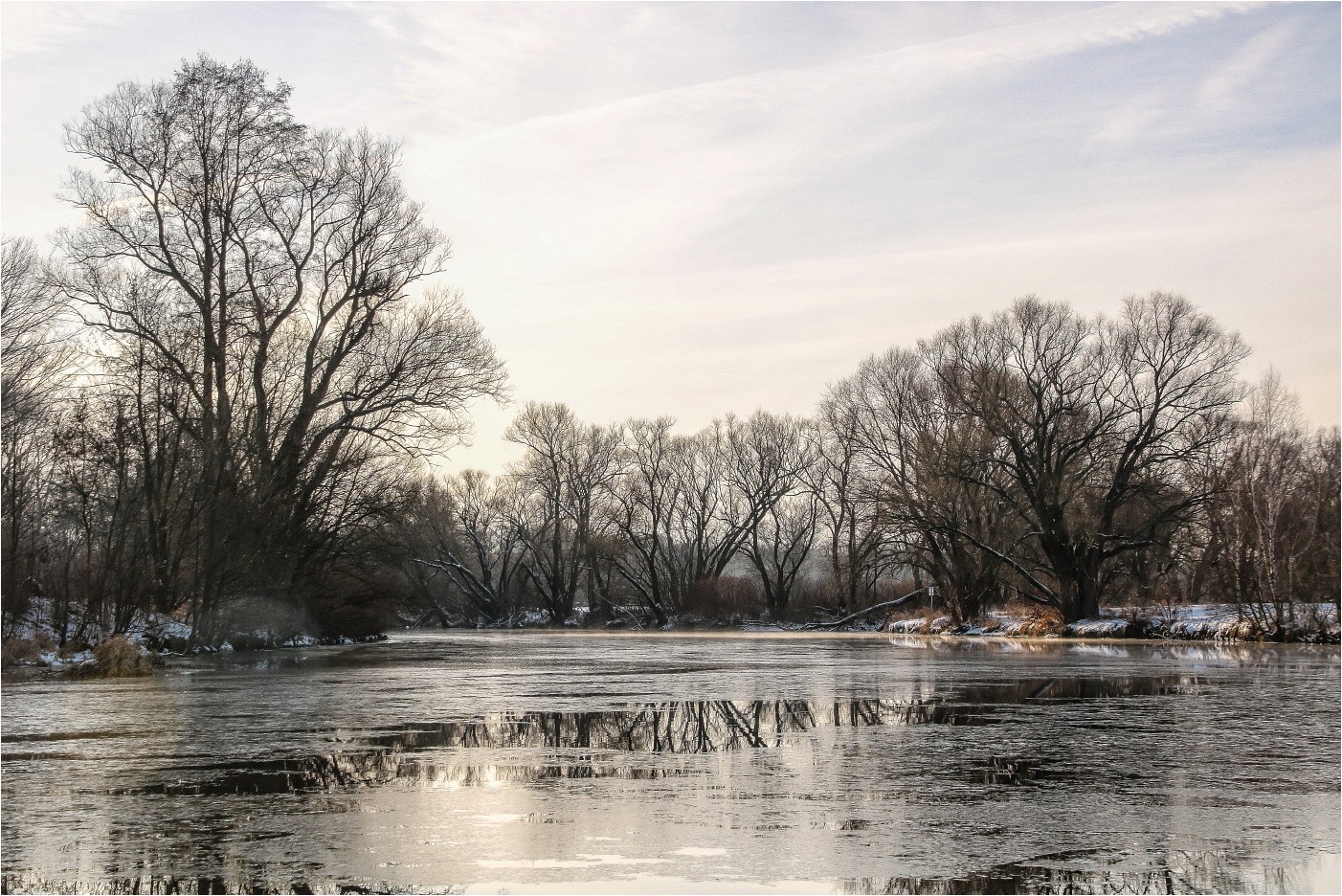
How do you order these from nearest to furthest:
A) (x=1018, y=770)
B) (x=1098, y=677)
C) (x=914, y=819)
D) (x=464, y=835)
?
(x=464, y=835), (x=914, y=819), (x=1018, y=770), (x=1098, y=677)

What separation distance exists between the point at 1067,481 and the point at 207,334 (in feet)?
109

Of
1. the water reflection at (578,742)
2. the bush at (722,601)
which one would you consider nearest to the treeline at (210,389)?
the water reflection at (578,742)

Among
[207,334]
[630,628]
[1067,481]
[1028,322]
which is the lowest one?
[630,628]

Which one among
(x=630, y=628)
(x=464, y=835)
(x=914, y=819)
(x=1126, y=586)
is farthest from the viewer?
(x=630, y=628)

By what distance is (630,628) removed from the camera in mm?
78312

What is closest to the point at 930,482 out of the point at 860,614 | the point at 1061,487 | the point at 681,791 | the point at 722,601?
the point at 1061,487

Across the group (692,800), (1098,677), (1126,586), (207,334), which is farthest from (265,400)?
(1126,586)

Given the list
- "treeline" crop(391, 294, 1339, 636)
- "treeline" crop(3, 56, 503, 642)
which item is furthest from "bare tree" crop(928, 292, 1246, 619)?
"treeline" crop(3, 56, 503, 642)

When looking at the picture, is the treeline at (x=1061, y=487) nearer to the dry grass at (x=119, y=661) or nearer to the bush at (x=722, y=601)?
the bush at (x=722, y=601)

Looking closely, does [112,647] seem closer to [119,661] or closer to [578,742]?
[119,661]

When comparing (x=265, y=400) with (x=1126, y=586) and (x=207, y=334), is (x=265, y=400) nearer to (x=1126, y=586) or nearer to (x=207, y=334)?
(x=207, y=334)

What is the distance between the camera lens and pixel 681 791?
8477 mm

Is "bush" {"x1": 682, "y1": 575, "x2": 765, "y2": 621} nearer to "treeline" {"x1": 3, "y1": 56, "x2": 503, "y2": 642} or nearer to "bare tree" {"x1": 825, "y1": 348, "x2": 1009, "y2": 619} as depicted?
"bare tree" {"x1": 825, "y1": 348, "x2": 1009, "y2": 619}

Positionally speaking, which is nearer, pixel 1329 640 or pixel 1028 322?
pixel 1329 640
